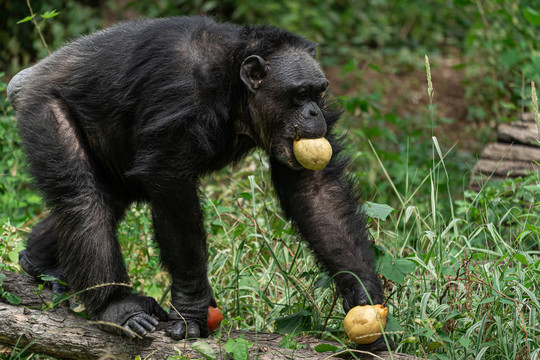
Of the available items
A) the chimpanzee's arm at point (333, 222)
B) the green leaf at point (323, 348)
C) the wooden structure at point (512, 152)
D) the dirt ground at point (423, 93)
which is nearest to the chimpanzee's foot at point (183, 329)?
the green leaf at point (323, 348)

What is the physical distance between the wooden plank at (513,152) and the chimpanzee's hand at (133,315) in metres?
3.77

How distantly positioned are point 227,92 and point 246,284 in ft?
5.13

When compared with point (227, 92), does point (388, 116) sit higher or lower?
lower

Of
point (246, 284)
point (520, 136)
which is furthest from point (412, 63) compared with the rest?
point (246, 284)

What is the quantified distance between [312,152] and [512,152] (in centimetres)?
337

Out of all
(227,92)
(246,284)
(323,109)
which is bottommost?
(246,284)

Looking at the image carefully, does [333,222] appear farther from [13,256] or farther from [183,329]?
[13,256]

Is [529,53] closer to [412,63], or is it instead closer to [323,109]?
[412,63]

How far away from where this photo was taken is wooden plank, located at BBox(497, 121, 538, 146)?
6.45 m

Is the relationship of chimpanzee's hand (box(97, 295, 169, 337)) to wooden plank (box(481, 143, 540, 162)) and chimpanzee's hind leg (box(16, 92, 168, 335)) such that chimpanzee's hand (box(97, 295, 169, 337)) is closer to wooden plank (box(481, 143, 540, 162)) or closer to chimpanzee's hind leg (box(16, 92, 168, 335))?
chimpanzee's hind leg (box(16, 92, 168, 335))

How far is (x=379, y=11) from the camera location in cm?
1208

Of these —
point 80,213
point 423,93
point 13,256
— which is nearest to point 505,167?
point 423,93

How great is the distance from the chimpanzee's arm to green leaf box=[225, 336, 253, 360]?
0.73 metres

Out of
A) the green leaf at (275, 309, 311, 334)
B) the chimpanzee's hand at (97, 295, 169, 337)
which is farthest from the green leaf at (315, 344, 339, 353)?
the chimpanzee's hand at (97, 295, 169, 337)
